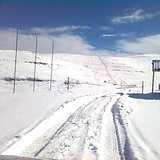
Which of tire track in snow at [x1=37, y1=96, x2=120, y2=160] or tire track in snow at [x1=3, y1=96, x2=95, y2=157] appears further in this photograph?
tire track in snow at [x1=3, y1=96, x2=95, y2=157]

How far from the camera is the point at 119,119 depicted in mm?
14461

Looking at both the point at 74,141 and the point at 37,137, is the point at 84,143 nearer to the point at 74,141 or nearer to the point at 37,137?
the point at 74,141

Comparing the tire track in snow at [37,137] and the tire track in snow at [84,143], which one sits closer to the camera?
the tire track in snow at [84,143]

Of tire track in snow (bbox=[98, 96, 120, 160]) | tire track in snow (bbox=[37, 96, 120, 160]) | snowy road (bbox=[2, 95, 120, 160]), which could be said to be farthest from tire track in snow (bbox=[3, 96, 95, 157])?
tire track in snow (bbox=[98, 96, 120, 160])

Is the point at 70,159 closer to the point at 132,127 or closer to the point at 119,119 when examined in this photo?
the point at 132,127

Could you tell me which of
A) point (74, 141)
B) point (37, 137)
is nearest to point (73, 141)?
point (74, 141)

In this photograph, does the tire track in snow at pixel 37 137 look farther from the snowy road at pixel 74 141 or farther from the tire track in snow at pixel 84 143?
the tire track in snow at pixel 84 143

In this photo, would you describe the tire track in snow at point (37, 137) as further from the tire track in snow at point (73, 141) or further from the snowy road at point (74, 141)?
the tire track in snow at point (73, 141)

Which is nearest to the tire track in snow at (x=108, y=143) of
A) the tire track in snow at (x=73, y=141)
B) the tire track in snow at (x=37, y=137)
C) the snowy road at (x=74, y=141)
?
the snowy road at (x=74, y=141)

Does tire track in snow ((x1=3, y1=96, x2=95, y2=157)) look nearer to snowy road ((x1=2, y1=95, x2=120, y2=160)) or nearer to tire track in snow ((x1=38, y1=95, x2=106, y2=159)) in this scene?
snowy road ((x1=2, y1=95, x2=120, y2=160))

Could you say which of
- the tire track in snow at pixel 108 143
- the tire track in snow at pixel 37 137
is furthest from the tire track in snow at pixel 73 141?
the tire track in snow at pixel 37 137

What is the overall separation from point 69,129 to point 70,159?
405 centimetres

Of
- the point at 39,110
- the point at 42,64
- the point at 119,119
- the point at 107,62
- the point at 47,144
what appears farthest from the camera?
the point at 107,62

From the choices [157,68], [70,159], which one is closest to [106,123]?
[70,159]
